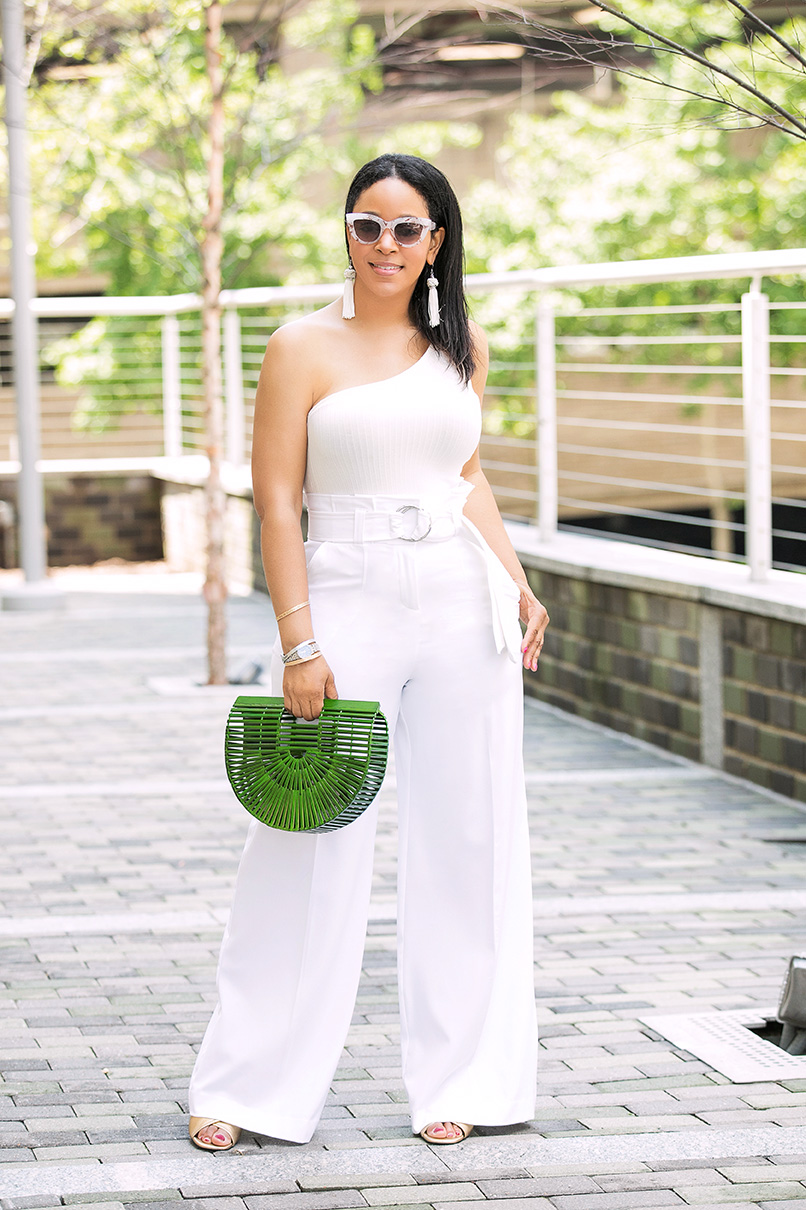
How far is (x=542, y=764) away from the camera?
271 inches

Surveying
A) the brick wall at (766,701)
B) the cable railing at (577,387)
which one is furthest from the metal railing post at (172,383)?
the brick wall at (766,701)

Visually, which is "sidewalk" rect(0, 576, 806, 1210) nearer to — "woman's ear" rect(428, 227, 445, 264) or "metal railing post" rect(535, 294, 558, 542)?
"metal railing post" rect(535, 294, 558, 542)

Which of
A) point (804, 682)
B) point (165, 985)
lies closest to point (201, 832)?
point (165, 985)

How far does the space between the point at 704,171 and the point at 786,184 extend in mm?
1123

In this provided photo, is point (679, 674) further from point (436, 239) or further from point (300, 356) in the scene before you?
point (300, 356)

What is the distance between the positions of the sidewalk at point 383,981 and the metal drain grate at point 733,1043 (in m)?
0.04

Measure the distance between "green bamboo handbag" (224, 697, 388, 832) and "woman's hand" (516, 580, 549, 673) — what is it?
1.21 ft

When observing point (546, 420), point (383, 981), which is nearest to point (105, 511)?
point (546, 420)

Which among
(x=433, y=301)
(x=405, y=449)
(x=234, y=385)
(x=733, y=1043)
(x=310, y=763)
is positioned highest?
(x=234, y=385)

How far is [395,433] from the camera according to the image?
3.10 meters

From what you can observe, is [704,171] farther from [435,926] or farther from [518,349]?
[435,926]

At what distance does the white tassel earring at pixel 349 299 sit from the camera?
3133 mm

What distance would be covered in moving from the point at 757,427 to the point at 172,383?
8770mm

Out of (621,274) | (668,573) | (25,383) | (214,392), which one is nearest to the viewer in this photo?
(668,573)
